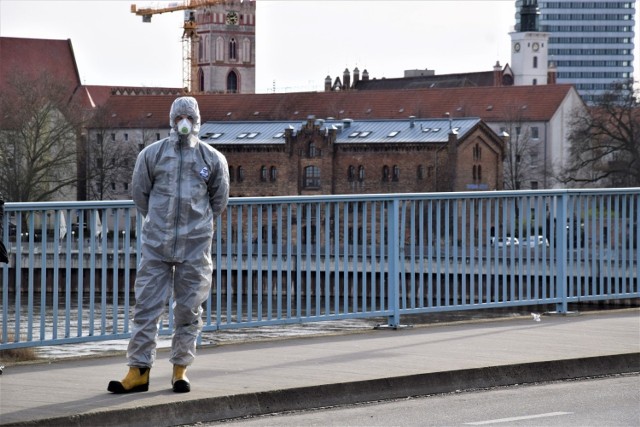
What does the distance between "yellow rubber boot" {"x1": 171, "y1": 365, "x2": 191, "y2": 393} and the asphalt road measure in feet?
1.27

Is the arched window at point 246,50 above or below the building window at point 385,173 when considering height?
above

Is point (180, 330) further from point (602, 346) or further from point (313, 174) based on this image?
point (313, 174)

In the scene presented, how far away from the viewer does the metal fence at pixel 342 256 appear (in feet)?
33.3

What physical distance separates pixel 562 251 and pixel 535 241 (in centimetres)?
26

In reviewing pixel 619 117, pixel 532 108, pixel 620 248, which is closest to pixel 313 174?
pixel 532 108

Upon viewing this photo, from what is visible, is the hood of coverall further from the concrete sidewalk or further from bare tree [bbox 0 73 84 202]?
bare tree [bbox 0 73 84 202]

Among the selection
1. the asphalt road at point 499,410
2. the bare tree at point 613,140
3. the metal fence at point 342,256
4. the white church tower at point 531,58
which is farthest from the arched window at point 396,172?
the asphalt road at point 499,410

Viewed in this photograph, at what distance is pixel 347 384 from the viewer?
893 centimetres

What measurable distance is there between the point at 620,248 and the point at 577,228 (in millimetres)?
1249

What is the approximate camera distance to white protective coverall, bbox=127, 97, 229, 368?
845cm

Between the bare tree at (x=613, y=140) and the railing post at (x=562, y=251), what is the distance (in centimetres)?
7068

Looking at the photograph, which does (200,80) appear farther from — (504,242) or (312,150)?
(504,242)

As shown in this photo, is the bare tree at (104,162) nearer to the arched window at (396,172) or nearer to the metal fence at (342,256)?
the arched window at (396,172)

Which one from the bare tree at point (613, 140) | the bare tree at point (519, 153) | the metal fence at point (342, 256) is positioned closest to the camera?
the metal fence at point (342, 256)
